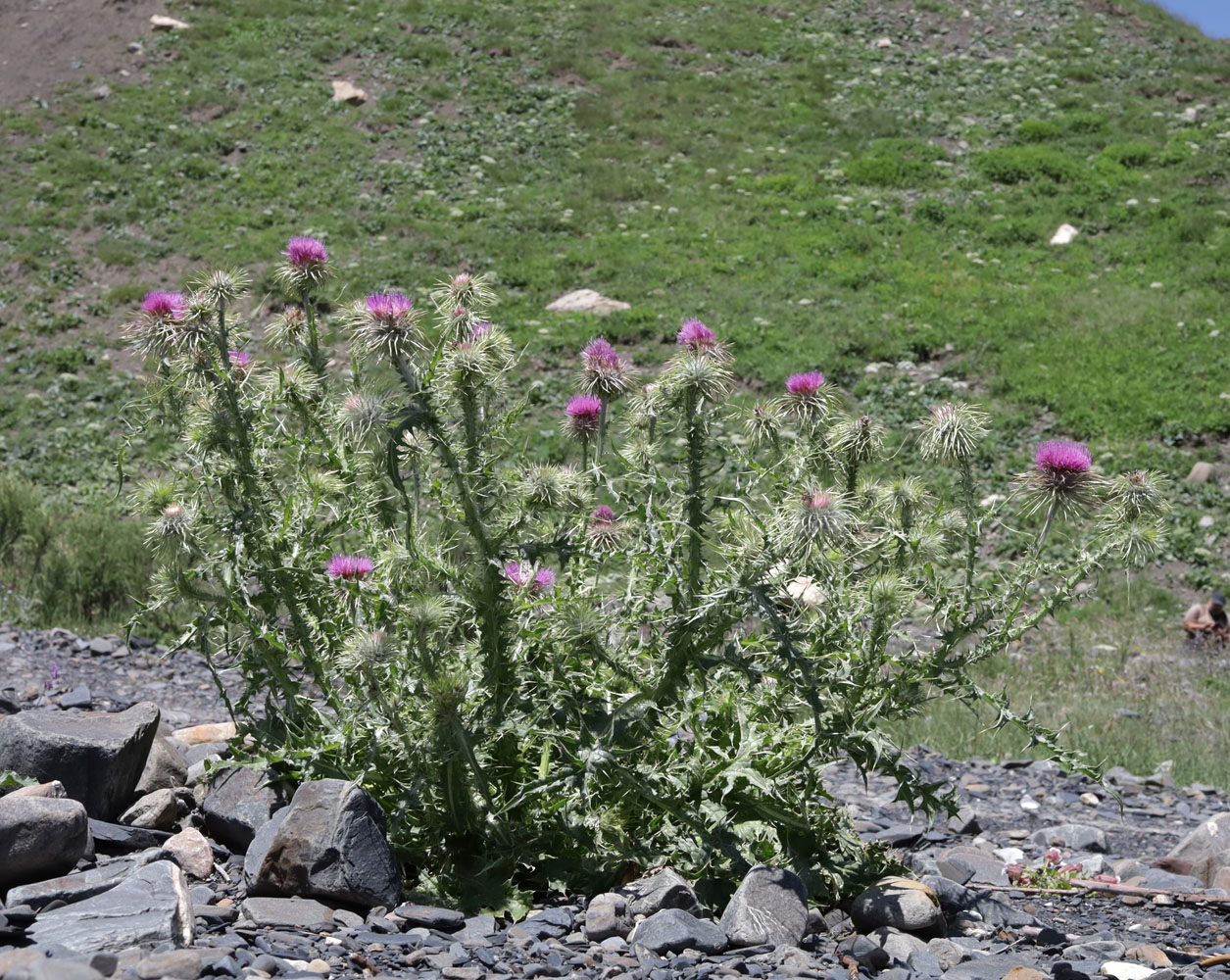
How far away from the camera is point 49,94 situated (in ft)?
74.7

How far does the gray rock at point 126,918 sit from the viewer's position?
2768mm

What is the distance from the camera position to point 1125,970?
313cm

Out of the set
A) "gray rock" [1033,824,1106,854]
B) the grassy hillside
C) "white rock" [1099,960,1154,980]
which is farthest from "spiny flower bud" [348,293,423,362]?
the grassy hillside

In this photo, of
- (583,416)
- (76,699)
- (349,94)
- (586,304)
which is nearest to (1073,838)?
(583,416)

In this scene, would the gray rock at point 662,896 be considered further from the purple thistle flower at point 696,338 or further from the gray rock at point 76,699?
the gray rock at point 76,699

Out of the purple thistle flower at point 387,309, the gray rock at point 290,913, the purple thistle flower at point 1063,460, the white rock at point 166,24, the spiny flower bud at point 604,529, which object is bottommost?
the gray rock at point 290,913

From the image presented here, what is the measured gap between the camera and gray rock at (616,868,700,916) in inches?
131

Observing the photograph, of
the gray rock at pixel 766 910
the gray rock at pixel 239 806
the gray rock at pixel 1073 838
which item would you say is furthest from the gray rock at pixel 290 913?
the gray rock at pixel 1073 838

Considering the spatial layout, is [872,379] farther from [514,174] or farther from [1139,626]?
[514,174]

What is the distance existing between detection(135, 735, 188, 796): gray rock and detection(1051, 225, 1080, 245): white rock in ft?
53.6

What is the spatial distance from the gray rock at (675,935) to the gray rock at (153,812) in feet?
6.10

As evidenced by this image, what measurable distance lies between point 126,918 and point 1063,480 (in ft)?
10.0

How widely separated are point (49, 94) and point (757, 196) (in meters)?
14.9

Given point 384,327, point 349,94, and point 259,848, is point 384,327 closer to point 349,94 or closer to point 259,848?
point 259,848
